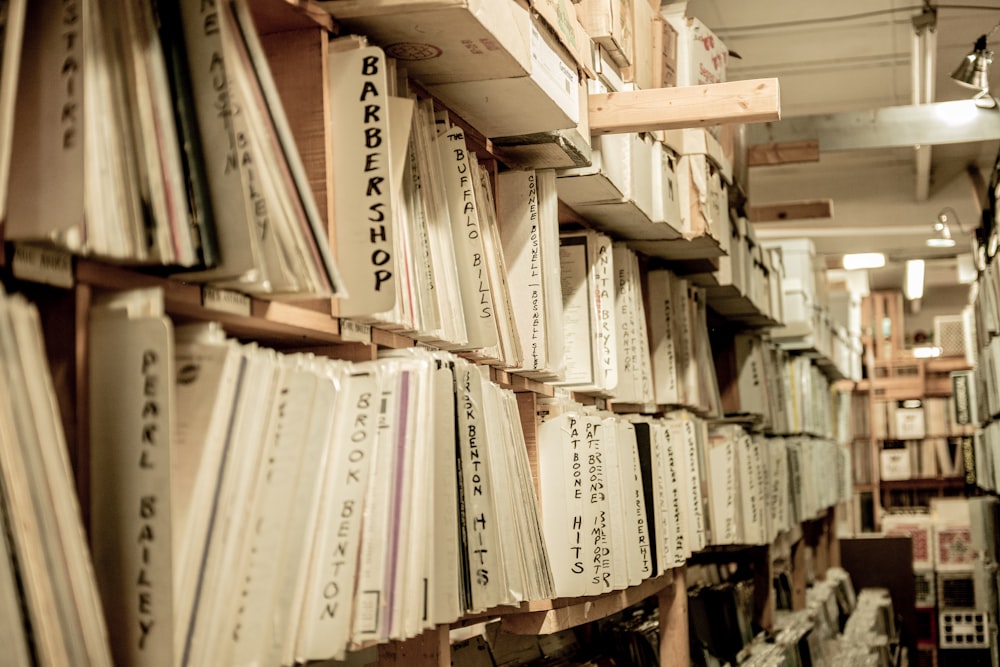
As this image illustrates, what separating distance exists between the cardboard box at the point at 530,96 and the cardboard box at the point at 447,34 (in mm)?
39

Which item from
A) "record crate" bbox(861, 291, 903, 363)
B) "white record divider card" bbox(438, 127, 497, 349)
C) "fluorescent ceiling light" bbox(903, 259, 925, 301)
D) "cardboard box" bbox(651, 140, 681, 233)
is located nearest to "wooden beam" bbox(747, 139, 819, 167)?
"cardboard box" bbox(651, 140, 681, 233)

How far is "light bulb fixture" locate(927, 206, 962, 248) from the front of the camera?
743cm

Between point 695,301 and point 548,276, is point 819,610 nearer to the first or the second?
point 695,301

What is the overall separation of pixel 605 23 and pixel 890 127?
2997mm

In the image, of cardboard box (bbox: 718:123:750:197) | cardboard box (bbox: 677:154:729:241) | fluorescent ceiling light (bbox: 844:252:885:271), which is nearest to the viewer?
cardboard box (bbox: 677:154:729:241)

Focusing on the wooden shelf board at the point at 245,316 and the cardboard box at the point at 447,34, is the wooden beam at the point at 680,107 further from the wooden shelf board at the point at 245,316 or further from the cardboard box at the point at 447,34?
the wooden shelf board at the point at 245,316

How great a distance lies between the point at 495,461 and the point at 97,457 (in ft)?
2.83

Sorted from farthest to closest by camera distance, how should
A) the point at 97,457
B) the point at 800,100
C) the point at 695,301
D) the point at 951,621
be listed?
1. the point at 951,621
2. the point at 800,100
3. the point at 695,301
4. the point at 97,457

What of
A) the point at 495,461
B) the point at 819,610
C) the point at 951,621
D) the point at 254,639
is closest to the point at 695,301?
the point at 495,461

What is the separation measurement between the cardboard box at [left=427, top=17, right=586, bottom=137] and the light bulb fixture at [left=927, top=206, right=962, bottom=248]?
598cm

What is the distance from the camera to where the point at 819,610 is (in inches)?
213

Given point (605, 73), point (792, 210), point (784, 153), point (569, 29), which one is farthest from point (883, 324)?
point (569, 29)

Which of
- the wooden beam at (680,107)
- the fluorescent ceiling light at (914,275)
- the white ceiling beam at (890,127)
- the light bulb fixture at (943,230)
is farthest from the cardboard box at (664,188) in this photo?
the fluorescent ceiling light at (914,275)

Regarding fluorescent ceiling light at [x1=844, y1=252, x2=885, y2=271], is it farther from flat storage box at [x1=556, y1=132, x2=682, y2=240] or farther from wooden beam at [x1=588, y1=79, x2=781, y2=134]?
wooden beam at [x1=588, y1=79, x2=781, y2=134]
